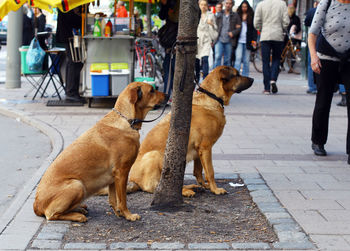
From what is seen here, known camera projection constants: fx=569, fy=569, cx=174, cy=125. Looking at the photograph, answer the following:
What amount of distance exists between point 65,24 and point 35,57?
1290 millimetres

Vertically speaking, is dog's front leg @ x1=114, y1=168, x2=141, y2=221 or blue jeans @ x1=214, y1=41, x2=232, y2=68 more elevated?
blue jeans @ x1=214, y1=41, x2=232, y2=68

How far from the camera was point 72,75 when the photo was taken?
11.2 m

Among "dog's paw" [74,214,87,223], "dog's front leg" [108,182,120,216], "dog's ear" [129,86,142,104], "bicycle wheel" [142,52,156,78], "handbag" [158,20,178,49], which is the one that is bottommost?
"dog's paw" [74,214,87,223]

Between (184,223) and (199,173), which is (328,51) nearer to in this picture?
(199,173)

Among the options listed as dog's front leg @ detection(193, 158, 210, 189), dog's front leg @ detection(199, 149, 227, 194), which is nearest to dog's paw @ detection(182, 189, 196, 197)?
dog's front leg @ detection(199, 149, 227, 194)

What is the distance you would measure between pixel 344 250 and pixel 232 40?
A: 11.9 m

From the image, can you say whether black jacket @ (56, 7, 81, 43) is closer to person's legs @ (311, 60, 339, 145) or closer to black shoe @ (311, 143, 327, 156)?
person's legs @ (311, 60, 339, 145)

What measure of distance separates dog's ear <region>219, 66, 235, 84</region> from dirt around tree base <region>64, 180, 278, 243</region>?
111 centimetres

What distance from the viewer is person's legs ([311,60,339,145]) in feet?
22.4

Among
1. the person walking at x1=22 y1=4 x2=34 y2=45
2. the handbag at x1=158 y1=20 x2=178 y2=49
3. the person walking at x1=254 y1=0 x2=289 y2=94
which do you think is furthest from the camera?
the person walking at x1=22 y1=4 x2=34 y2=45

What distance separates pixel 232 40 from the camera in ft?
50.3

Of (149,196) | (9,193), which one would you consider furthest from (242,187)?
(9,193)

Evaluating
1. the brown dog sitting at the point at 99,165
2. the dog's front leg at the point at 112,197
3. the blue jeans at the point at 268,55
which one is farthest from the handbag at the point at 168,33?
the dog's front leg at the point at 112,197

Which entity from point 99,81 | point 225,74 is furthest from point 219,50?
point 225,74
